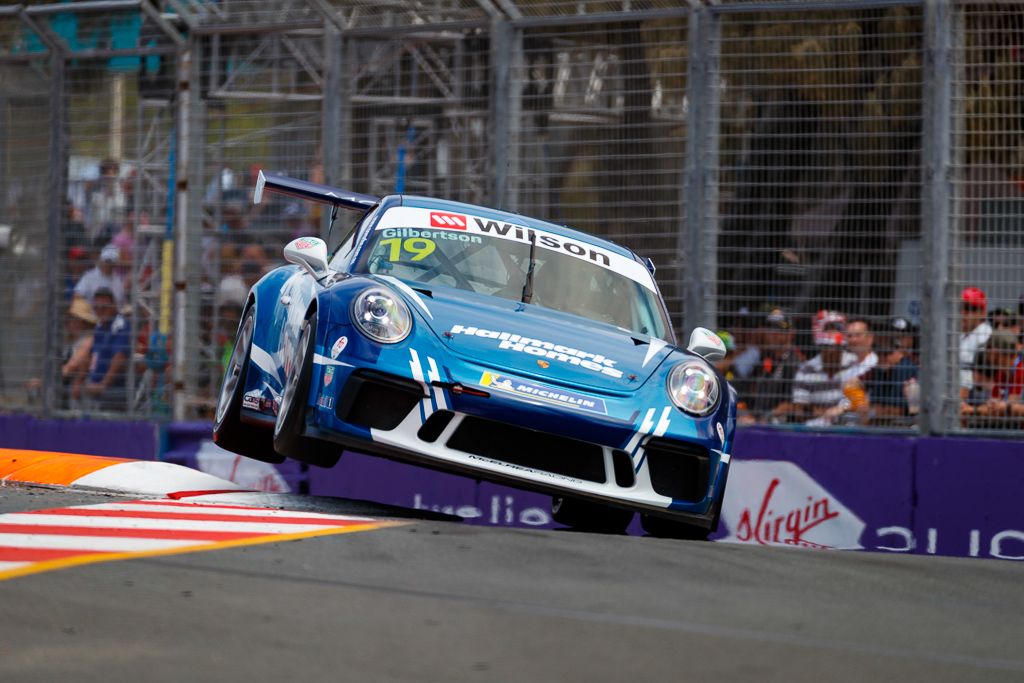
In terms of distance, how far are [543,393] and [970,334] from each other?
13.1 ft

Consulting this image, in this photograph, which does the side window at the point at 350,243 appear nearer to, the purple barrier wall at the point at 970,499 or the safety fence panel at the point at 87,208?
the purple barrier wall at the point at 970,499

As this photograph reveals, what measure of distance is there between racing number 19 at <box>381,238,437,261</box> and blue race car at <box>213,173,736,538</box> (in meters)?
0.03

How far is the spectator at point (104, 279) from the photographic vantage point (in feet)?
40.1

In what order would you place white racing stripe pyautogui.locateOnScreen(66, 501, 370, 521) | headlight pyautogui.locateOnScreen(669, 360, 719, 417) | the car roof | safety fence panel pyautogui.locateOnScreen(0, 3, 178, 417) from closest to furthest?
white racing stripe pyautogui.locateOnScreen(66, 501, 370, 521), headlight pyautogui.locateOnScreen(669, 360, 719, 417), the car roof, safety fence panel pyautogui.locateOnScreen(0, 3, 178, 417)

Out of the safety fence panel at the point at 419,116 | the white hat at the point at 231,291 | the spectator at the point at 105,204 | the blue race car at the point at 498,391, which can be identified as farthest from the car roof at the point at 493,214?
the spectator at the point at 105,204

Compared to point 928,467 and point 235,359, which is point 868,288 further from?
point 235,359

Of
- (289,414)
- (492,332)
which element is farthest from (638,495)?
(289,414)

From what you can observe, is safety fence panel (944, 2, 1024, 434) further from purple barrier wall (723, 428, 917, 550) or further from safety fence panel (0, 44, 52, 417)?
safety fence panel (0, 44, 52, 417)

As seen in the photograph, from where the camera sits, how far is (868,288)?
9578 millimetres

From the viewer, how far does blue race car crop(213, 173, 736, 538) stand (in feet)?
20.8

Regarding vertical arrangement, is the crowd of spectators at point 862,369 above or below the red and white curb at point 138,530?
above

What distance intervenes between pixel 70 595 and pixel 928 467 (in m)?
6.14

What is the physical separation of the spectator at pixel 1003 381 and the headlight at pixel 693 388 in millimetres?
3008

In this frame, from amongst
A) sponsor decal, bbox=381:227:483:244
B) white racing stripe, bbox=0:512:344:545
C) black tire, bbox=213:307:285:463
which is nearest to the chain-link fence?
sponsor decal, bbox=381:227:483:244
